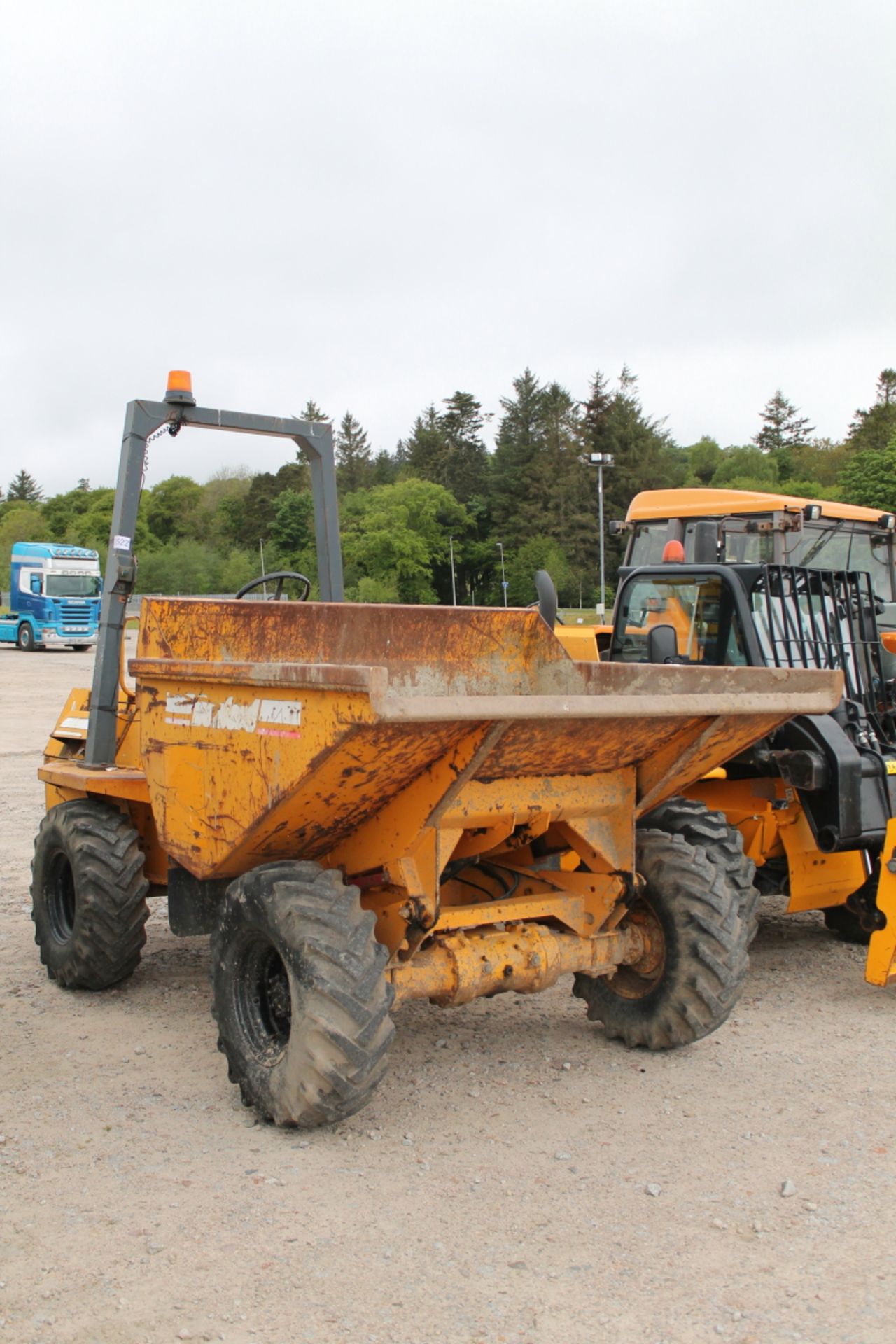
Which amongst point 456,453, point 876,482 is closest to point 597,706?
point 876,482

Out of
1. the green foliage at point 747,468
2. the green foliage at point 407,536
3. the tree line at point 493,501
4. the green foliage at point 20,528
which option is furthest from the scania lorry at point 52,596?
the green foliage at point 747,468

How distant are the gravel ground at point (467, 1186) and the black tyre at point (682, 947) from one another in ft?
0.58

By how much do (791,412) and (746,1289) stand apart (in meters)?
108

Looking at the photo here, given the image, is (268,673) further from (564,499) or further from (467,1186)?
(564,499)

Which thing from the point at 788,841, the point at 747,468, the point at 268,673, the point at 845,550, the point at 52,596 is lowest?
the point at 788,841

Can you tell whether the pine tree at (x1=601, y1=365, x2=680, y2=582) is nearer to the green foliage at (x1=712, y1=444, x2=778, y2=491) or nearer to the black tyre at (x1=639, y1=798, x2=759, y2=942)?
the green foliage at (x1=712, y1=444, x2=778, y2=491)

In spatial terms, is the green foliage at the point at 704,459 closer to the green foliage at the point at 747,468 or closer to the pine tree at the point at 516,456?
the green foliage at the point at 747,468

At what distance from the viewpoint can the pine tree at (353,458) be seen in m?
97.1

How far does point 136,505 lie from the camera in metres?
5.24

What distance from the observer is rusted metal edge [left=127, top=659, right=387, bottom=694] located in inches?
126

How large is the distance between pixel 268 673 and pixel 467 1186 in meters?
1.55

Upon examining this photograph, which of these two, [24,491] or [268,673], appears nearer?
[268,673]

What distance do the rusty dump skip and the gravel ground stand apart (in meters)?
→ 0.93

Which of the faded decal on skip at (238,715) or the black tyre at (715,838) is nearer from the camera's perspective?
the faded decal on skip at (238,715)
